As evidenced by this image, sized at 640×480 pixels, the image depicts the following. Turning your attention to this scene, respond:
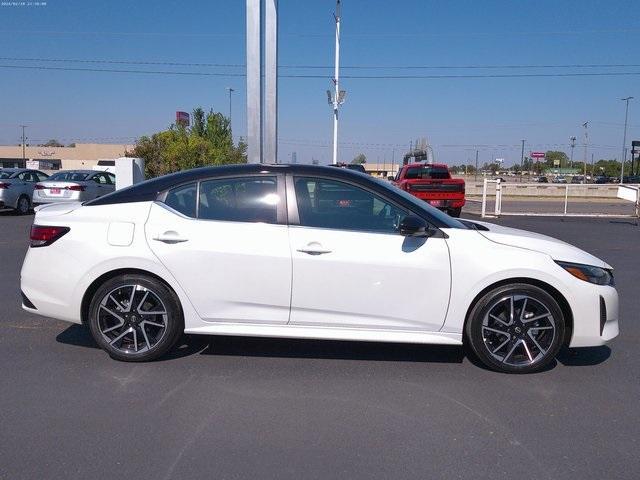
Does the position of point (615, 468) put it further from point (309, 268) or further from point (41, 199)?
point (41, 199)

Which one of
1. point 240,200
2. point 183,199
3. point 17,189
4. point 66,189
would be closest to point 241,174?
point 240,200

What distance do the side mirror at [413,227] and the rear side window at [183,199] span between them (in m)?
1.69

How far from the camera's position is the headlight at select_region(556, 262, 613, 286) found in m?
4.38

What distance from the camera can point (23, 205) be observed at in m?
18.4

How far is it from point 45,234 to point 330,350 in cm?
262

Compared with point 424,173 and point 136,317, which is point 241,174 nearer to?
point 136,317

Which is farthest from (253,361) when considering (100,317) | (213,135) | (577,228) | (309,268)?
(213,135)

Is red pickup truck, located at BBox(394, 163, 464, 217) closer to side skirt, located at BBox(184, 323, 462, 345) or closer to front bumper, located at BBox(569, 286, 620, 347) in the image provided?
front bumper, located at BBox(569, 286, 620, 347)

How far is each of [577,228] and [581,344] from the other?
1262 centimetres

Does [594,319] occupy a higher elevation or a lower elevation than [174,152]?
lower

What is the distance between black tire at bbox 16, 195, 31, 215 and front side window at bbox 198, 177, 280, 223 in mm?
16068

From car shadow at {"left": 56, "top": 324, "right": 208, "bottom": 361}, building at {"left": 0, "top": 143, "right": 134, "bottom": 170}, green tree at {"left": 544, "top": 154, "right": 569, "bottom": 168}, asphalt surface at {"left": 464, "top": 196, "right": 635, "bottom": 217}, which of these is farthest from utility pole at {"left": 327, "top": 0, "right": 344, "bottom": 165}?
green tree at {"left": 544, "top": 154, "right": 569, "bottom": 168}

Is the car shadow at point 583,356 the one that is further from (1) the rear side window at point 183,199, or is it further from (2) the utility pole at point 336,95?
(2) the utility pole at point 336,95

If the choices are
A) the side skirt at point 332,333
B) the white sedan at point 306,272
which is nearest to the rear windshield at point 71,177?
the white sedan at point 306,272
